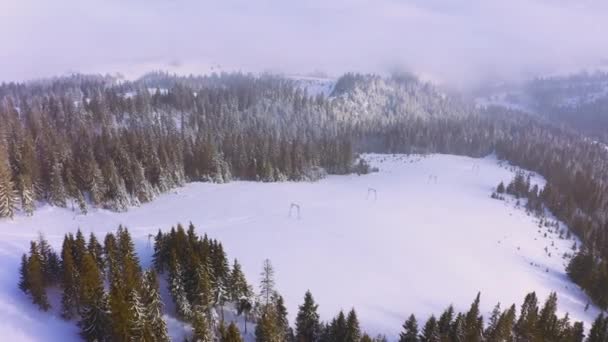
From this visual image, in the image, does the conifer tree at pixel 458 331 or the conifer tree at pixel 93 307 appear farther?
the conifer tree at pixel 458 331

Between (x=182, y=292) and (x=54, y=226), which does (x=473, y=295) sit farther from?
(x=54, y=226)

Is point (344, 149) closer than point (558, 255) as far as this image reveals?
No

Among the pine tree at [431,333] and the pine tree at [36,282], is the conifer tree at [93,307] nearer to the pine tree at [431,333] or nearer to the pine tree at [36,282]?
the pine tree at [36,282]

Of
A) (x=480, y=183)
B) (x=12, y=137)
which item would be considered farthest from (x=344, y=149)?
(x=12, y=137)

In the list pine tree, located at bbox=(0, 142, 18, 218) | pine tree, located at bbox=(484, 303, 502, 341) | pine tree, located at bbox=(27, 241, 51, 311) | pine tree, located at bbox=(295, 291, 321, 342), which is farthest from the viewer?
pine tree, located at bbox=(0, 142, 18, 218)

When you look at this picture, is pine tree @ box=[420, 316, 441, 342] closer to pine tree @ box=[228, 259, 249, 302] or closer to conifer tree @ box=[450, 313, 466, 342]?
conifer tree @ box=[450, 313, 466, 342]

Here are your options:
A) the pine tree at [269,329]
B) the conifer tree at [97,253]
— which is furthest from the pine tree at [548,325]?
the conifer tree at [97,253]

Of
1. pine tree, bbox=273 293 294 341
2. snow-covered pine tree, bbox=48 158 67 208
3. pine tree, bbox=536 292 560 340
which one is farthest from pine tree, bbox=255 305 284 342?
snow-covered pine tree, bbox=48 158 67 208
